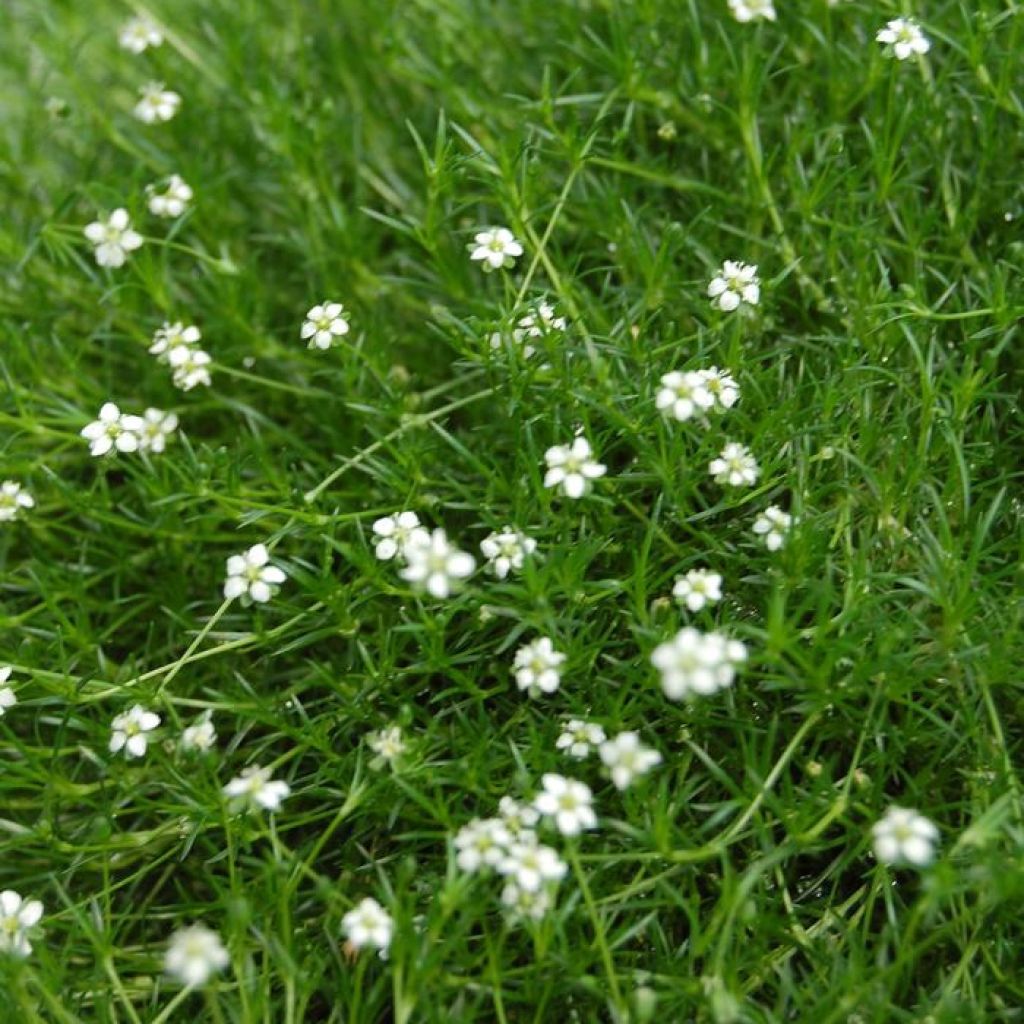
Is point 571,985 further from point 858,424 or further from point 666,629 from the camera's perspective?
point 858,424

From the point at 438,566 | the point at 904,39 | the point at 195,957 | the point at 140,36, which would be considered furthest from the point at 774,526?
the point at 140,36

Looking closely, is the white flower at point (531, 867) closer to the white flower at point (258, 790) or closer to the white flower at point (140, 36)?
the white flower at point (258, 790)

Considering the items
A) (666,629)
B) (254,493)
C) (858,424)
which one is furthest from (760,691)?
(254,493)

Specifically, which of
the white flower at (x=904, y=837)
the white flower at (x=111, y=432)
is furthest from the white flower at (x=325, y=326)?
the white flower at (x=904, y=837)

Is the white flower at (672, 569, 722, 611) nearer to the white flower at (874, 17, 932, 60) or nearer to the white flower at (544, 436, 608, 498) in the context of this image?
the white flower at (544, 436, 608, 498)

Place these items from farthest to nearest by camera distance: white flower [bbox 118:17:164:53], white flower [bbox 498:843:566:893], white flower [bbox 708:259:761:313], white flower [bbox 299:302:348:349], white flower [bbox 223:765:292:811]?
white flower [bbox 118:17:164:53] → white flower [bbox 299:302:348:349] → white flower [bbox 708:259:761:313] → white flower [bbox 223:765:292:811] → white flower [bbox 498:843:566:893]

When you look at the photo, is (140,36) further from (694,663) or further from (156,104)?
(694,663)

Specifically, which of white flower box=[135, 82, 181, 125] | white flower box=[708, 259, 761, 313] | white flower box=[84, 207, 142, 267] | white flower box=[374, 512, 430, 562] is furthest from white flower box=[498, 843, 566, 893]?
white flower box=[135, 82, 181, 125]
